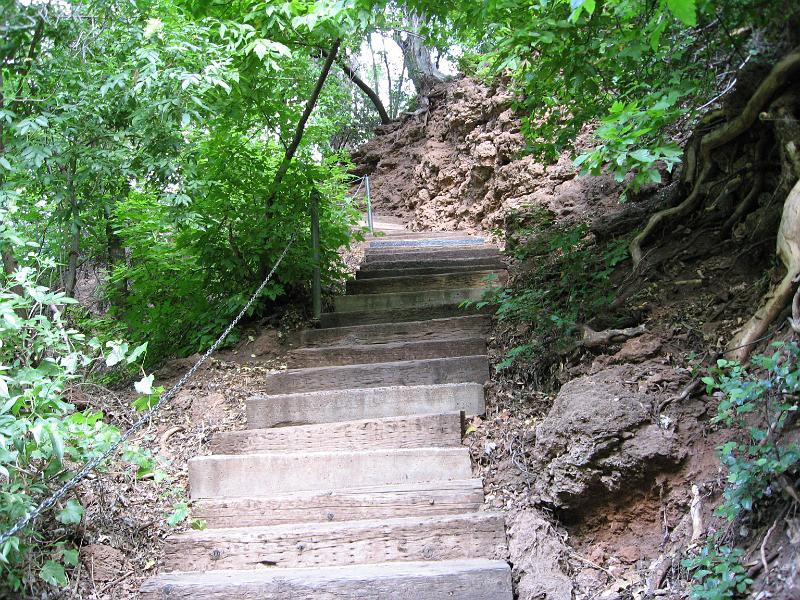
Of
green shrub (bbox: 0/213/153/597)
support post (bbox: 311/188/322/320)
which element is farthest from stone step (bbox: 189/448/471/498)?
support post (bbox: 311/188/322/320)

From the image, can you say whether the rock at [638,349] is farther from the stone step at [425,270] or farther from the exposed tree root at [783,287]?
the stone step at [425,270]

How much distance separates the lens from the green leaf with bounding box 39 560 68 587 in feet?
9.05

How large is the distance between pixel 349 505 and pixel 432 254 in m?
4.48

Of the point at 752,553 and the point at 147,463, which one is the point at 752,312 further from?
the point at 147,463

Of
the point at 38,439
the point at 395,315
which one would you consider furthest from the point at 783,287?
the point at 395,315

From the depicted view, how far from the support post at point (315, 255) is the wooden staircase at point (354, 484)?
17.0 inches

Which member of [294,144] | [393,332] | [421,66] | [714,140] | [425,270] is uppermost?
[421,66]

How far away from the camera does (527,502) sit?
3.24m

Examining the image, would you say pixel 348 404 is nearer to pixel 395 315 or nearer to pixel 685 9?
pixel 395 315

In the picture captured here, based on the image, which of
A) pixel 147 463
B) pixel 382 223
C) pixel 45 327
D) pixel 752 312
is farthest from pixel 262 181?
pixel 382 223

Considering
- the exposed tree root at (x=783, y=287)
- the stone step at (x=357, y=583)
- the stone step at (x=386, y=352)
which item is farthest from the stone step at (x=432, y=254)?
the stone step at (x=357, y=583)

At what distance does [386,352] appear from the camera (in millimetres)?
4961

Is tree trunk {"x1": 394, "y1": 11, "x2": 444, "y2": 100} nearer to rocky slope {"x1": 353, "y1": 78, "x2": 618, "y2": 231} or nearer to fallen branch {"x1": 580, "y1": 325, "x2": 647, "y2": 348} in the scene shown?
rocky slope {"x1": 353, "y1": 78, "x2": 618, "y2": 231}

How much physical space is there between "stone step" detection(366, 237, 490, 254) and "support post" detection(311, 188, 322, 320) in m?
2.17
